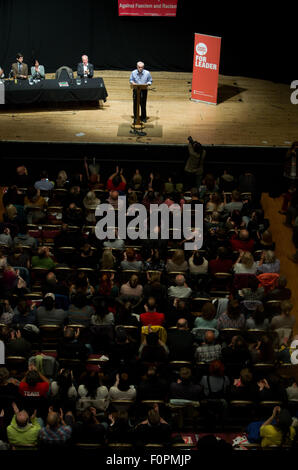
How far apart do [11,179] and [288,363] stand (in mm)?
7273

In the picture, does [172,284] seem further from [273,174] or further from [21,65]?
[21,65]

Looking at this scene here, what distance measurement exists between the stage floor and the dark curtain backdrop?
120 cm

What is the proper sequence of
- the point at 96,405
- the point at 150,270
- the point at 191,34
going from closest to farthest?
the point at 96,405 → the point at 150,270 → the point at 191,34

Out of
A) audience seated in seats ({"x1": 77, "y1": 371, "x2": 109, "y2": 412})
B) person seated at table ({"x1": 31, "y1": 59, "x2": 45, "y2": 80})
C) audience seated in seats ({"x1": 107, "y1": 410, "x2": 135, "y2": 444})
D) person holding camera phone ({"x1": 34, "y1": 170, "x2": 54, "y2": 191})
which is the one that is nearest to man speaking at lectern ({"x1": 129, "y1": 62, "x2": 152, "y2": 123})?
person seated at table ({"x1": 31, "y1": 59, "x2": 45, "y2": 80})

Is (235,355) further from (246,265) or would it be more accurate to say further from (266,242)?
(266,242)

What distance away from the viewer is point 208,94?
13.6 meters

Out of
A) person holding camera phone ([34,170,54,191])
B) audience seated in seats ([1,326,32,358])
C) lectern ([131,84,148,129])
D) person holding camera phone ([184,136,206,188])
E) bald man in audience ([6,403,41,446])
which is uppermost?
lectern ([131,84,148,129])

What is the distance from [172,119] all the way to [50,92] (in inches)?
112

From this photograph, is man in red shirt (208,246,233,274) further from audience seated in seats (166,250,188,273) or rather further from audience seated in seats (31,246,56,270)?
audience seated in seats (31,246,56,270)

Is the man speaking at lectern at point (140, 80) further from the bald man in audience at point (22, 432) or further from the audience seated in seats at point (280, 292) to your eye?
the bald man in audience at point (22, 432)

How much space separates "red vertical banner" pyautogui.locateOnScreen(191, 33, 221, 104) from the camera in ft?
42.2

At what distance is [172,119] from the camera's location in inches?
503

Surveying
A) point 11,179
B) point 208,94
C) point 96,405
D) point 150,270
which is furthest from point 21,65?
point 96,405

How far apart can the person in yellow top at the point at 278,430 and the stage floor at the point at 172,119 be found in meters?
7.06
